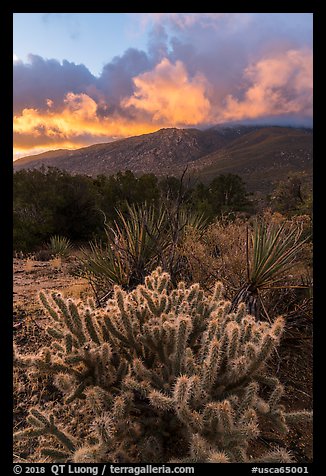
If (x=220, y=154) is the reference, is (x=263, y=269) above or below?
below

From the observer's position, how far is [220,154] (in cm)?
10031

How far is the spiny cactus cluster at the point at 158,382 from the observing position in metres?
1.98

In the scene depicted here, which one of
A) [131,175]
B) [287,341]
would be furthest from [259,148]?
[287,341]

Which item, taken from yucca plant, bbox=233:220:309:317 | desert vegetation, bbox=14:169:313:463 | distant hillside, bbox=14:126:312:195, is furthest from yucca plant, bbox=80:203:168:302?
distant hillside, bbox=14:126:312:195

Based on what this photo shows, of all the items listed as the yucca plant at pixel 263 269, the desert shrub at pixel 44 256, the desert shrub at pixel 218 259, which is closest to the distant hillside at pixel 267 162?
the desert shrub at pixel 44 256

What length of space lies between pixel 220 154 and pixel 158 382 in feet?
337

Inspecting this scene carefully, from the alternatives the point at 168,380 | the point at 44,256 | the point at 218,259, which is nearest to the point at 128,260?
the point at 218,259

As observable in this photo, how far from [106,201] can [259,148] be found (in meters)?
104

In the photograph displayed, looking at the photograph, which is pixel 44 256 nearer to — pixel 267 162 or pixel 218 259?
pixel 218 259
